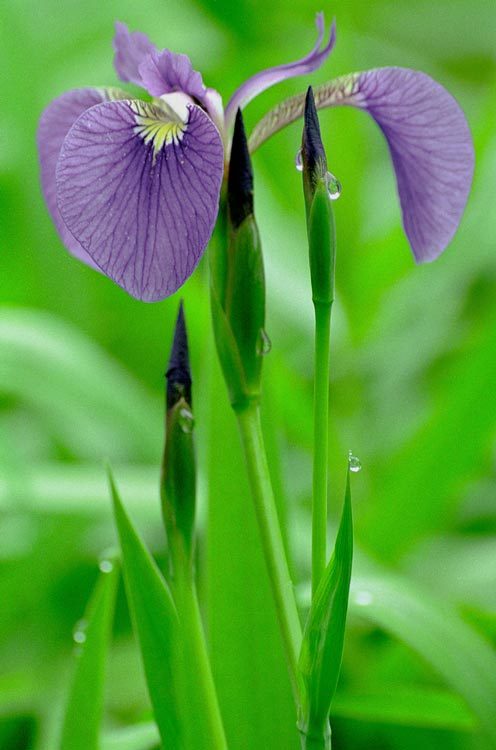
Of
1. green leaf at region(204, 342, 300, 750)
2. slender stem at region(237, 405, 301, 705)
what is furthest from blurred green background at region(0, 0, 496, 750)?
slender stem at region(237, 405, 301, 705)

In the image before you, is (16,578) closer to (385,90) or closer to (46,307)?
(46,307)

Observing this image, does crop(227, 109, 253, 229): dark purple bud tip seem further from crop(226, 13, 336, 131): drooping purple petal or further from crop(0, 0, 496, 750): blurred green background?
crop(0, 0, 496, 750): blurred green background

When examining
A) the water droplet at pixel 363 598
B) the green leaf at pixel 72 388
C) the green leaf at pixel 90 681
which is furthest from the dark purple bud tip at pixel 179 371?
the green leaf at pixel 72 388

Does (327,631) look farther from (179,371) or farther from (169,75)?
(169,75)

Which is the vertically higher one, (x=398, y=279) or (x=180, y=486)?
(x=398, y=279)

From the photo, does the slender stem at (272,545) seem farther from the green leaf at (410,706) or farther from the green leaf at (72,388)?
the green leaf at (72,388)

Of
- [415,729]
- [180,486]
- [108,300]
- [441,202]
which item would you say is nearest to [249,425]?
[180,486]
